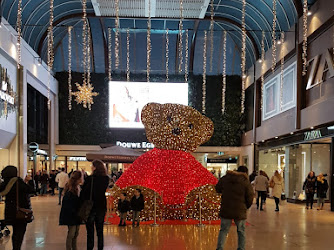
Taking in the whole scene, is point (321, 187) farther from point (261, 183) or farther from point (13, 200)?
point (13, 200)

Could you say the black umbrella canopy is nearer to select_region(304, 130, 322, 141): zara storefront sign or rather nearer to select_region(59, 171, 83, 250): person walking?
select_region(304, 130, 322, 141): zara storefront sign

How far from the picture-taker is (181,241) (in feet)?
25.2

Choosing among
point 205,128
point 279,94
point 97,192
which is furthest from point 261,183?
point 97,192

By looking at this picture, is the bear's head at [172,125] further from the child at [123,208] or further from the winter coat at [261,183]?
the winter coat at [261,183]

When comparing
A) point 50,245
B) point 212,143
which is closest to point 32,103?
point 212,143

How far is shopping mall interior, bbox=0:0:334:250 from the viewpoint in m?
9.86

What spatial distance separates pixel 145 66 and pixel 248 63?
6.26 meters

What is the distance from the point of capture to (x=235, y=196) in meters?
5.96

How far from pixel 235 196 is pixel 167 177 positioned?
410 cm

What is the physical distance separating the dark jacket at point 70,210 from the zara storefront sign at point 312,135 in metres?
10.4

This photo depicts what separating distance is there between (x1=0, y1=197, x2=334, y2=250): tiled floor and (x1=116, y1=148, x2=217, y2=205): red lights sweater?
36.2 inches

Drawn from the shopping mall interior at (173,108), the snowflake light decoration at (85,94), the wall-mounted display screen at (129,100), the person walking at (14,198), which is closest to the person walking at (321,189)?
the shopping mall interior at (173,108)

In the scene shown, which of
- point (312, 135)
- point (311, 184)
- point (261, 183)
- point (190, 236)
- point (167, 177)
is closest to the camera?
point (190, 236)

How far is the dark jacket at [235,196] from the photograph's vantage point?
5914mm
